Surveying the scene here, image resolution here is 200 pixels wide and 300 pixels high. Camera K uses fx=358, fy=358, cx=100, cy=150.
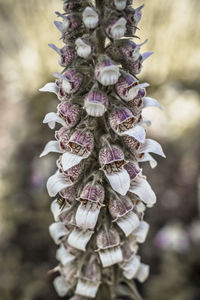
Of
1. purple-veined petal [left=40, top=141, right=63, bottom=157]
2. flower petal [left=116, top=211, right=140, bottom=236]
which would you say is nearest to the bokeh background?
flower petal [left=116, top=211, right=140, bottom=236]

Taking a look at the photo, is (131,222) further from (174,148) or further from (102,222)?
(174,148)

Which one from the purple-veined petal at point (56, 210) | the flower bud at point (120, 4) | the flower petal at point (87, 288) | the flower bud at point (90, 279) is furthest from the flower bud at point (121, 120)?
the flower petal at point (87, 288)

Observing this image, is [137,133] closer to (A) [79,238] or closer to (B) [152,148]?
(B) [152,148]

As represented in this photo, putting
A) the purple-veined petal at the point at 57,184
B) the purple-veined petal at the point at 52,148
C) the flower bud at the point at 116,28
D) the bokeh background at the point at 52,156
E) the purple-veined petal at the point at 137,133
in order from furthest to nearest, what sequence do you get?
the bokeh background at the point at 52,156 < the purple-veined petal at the point at 52,148 < the purple-veined petal at the point at 57,184 < the purple-veined petal at the point at 137,133 < the flower bud at the point at 116,28

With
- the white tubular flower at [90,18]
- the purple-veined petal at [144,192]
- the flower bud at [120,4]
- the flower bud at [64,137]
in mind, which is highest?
the flower bud at [120,4]

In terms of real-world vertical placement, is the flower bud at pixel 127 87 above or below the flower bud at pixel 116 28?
below

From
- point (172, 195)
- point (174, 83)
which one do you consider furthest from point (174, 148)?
point (174, 83)

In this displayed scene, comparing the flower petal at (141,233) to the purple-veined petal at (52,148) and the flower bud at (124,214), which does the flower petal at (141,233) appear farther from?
the purple-veined petal at (52,148)
